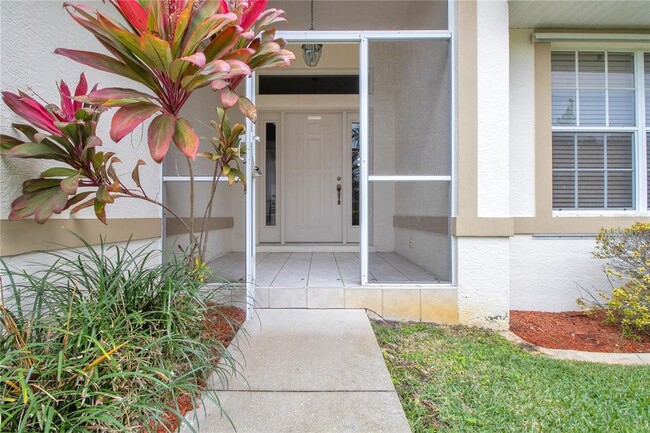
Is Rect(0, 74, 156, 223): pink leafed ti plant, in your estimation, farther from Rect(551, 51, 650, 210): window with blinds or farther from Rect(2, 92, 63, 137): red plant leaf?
Rect(551, 51, 650, 210): window with blinds

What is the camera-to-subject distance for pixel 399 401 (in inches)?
67.8

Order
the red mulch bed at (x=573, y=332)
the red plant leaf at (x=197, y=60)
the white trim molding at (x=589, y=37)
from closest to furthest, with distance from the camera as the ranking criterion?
the red plant leaf at (x=197, y=60)
the red mulch bed at (x=573, y=332)
the white trim molding at (x=589, y=37)

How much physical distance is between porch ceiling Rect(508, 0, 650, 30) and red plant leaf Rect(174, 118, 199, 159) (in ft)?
9.80

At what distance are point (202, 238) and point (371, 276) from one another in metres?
1.50

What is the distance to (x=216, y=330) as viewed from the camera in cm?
228

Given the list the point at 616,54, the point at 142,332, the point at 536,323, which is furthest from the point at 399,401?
the point at 616,54

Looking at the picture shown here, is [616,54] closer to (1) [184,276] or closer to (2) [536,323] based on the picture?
(2) [536,323]

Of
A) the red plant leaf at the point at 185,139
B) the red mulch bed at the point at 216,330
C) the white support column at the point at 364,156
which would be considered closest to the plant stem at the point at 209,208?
the red mulch bed at the point at 216,330

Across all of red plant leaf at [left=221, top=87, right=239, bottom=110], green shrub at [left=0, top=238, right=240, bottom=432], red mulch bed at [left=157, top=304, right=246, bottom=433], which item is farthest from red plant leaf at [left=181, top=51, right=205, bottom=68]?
red mulch bed at [left=157, top=304, right=246, bottom=433]

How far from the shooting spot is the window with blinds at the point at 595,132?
11.7ft

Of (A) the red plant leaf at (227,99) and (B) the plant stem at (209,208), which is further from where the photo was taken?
(B) the plant stem at (209,208)

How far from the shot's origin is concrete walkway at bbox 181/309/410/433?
5.10ft

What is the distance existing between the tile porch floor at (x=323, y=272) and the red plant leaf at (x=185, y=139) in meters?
1.73

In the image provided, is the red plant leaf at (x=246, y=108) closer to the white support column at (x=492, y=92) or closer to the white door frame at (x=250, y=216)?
the white door frame at (x=250, y=216)
